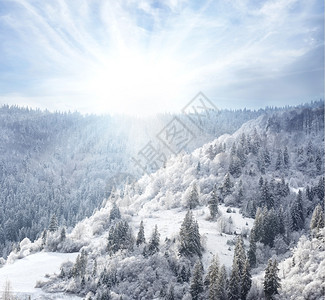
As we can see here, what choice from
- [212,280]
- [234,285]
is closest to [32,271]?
[212,280]

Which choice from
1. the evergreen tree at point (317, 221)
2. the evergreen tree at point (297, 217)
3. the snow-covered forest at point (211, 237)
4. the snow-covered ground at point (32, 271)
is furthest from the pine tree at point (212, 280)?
the evergreen tree at point (297, 217)

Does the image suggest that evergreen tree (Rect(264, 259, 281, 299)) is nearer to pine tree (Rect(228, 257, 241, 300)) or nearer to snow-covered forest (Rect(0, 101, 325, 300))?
snow-covered forest (Rect(0, 101, 325, 300))

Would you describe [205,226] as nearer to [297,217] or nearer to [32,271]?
[297,217]

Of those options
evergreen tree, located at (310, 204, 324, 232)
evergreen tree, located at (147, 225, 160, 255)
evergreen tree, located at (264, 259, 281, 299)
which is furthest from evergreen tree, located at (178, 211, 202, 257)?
evergreen tree, located at (310, 204, 324, 232)

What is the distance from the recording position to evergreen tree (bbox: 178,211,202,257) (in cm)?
6762

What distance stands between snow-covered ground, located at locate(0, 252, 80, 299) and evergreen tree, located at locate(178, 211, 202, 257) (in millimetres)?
24984

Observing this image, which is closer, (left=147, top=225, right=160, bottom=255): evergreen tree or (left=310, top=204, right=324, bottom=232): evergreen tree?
(left=310, top=204, right=324, bottom=232): evergreen tree

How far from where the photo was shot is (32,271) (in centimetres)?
7075

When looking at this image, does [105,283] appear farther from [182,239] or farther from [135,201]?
[135,201]

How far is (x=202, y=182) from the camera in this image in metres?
118

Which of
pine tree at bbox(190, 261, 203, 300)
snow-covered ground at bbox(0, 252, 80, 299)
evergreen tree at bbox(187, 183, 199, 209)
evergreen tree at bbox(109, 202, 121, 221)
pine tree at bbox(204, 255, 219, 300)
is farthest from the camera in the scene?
evergreen tree at bbox(187, 183, 199, 209)

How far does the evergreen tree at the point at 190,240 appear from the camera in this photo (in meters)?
67.6

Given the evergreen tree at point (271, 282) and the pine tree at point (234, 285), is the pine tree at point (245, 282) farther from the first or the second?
the evergreen tree at point (271, 282)

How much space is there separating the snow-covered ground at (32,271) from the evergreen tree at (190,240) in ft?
82.0
